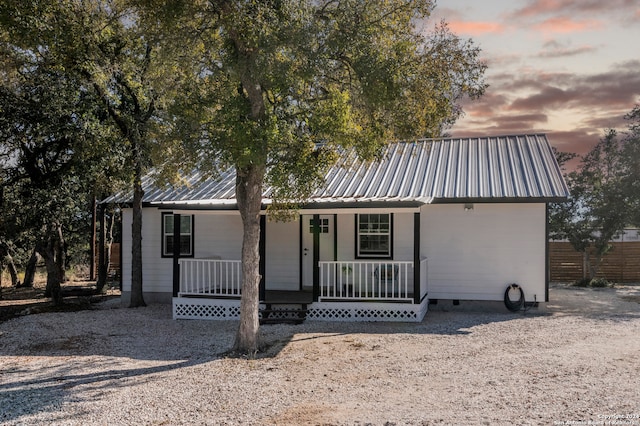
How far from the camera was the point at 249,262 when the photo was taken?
8867 millimetres

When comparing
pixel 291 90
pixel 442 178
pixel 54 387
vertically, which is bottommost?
pixel 54 387

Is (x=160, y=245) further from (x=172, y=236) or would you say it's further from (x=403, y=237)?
(x=403, y=237)

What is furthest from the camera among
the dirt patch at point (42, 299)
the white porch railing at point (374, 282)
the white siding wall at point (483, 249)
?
the dirt patch at point (42, 299)

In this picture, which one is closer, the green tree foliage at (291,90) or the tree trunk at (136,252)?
the green tree foliage at (291,90)

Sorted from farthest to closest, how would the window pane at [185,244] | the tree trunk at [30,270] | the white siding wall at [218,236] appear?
1. the tree trunk at [30,270]
2. the window pane at [185,244]
3. the white siding wall at [218,236]

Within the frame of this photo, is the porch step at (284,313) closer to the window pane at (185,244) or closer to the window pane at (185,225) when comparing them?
the window pane at (185,244)

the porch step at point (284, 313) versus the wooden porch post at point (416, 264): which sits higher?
the wooden porch post at point (416, 264)

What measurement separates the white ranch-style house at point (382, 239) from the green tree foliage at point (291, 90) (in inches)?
97.0

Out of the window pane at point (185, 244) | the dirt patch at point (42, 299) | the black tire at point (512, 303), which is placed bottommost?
the dirt patch at point (42, 299)

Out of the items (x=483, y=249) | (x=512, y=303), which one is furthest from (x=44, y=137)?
(x=512, y=303)

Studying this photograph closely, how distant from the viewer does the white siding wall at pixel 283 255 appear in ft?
46.6

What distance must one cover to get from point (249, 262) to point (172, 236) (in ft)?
21.3

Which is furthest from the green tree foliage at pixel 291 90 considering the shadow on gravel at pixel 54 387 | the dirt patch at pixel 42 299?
the dirt patch at pixel 42 299

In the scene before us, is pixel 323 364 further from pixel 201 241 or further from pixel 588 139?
pixel 588 139
